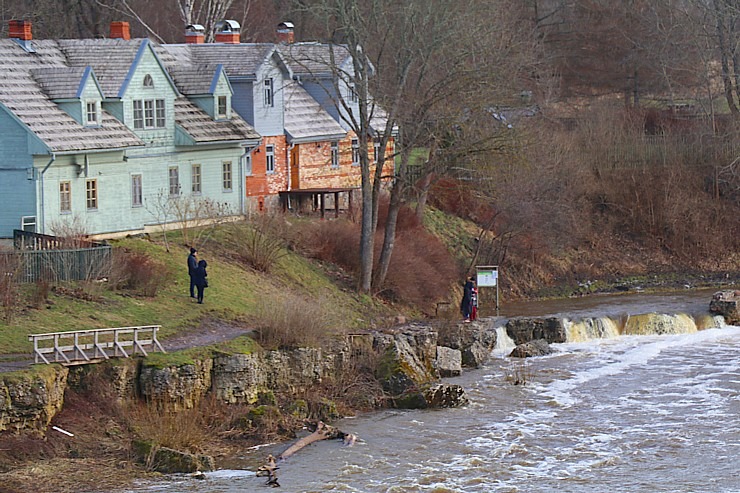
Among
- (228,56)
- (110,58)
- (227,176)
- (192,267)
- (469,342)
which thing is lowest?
(469,342)

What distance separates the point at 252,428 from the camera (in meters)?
27.9

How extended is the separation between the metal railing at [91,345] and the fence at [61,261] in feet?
12.0

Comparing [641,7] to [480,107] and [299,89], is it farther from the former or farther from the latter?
[480,107]

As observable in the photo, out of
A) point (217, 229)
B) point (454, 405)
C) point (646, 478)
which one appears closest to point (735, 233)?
point (217, 229)

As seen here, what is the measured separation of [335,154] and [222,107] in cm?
752

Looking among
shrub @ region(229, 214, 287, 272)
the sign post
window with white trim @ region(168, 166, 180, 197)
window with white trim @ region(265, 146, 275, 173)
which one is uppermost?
window with white trim @ region(265, 146, 275, 173)

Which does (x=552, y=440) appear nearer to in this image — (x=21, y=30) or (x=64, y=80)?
(x=64, y=80)

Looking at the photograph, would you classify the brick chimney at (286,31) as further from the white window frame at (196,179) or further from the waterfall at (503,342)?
the waterfall at (503,342)

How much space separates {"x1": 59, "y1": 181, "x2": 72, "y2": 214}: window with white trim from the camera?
1494 inches

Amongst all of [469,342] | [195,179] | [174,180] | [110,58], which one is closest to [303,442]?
[469,342]

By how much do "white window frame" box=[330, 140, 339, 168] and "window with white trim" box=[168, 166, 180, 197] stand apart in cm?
1003

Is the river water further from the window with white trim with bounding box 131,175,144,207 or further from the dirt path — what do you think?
the window with white trim with bounding box 131,175,144,207

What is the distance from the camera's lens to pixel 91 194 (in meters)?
39.2

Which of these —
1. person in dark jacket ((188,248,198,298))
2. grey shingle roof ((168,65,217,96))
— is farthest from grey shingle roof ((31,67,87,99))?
person in dark jacket ((188,248,198,298))
